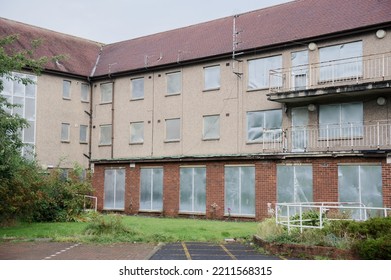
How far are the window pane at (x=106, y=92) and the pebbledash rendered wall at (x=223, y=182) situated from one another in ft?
17.0

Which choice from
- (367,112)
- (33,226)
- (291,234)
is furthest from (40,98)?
(291,234)

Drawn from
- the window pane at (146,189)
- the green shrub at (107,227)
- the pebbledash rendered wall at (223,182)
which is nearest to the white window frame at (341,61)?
the pebbledash rendered wall at (223,182)

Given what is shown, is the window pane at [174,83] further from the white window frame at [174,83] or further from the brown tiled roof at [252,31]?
the brown tiled roof at [252,31]

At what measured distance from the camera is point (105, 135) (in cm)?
3381

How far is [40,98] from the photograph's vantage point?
1264 inches

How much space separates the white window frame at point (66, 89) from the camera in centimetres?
3359

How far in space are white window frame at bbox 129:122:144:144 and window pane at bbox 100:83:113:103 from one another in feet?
9.43

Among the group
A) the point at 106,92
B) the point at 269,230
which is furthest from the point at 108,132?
the point at 269,230

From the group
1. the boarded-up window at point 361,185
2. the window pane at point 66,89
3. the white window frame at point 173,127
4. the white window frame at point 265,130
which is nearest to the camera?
the boarded-up window at point 361,185

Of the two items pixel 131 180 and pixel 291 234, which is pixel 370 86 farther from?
pixel 131 180

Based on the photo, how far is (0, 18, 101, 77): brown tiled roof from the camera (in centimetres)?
3309

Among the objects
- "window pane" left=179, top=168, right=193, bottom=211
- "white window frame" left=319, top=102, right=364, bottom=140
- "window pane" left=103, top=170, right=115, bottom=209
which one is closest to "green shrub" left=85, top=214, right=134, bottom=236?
"window pane" left=179, top=168, right=193, bottom=211

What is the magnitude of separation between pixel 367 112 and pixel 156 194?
1133cm

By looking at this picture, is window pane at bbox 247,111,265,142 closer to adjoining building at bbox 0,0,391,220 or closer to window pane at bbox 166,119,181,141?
adjoining building at bbox 0,0,391,220
